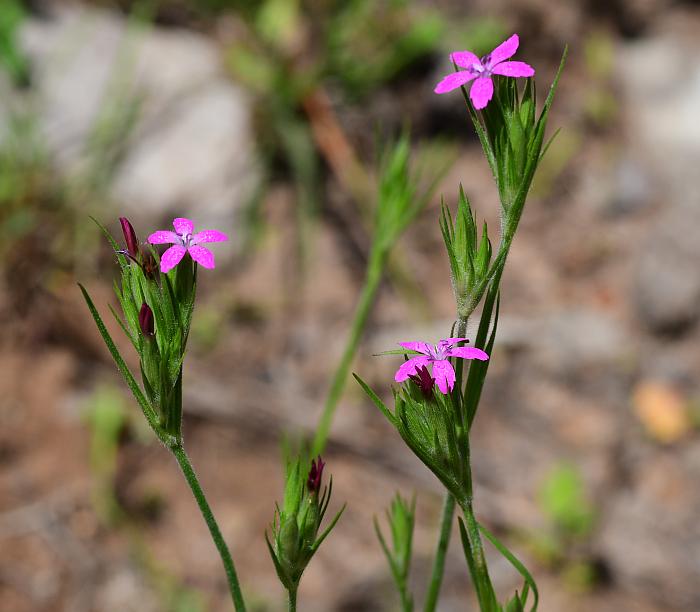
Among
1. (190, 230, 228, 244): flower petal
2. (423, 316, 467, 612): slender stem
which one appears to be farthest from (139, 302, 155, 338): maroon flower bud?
(423, 316, 467, 612): slender stem

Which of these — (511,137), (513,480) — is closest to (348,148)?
(513,480)

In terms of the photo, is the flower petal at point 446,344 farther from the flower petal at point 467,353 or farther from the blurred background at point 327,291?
the blurred background at point 327,291

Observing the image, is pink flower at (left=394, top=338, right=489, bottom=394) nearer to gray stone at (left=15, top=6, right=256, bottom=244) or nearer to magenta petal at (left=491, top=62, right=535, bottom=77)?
magenta petal at (left=491, top=62, right=535, bottom=77)

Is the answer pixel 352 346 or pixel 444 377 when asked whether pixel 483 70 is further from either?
pixel 352 346

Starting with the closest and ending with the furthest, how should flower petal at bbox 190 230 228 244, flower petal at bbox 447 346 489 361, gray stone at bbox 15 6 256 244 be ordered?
flower petal at bbox 447 346 489 361
flower petal at bbox 190 230 228 244
gray stone at bbox 15 6 256 244

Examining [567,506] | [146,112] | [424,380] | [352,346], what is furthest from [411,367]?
[146,112]

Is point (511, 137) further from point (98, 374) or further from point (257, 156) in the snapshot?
point (257, 156)
